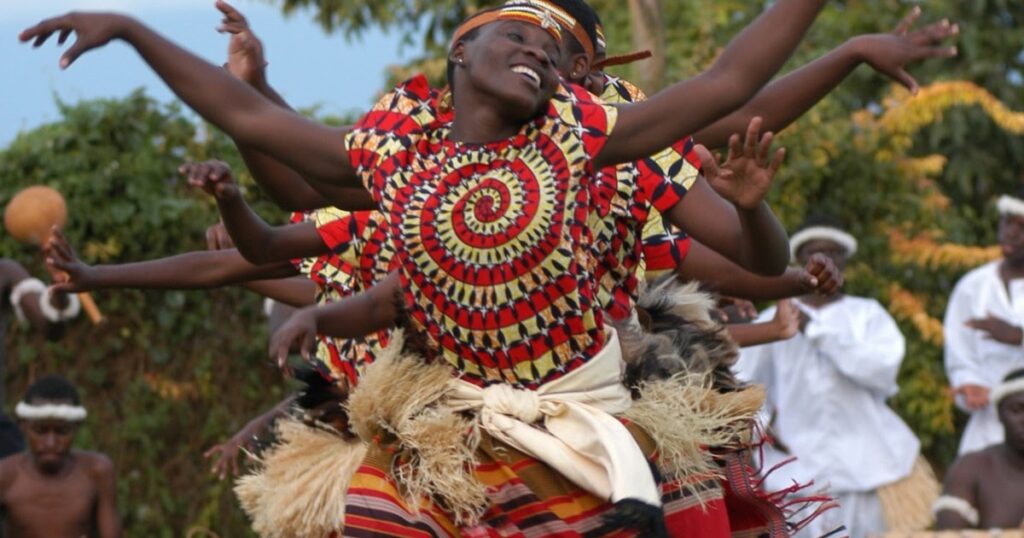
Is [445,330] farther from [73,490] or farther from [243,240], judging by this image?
[73,490]

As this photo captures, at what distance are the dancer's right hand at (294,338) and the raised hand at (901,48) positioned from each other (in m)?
1.37

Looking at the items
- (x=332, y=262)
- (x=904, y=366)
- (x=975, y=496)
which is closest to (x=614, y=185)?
(x=332, y=262)

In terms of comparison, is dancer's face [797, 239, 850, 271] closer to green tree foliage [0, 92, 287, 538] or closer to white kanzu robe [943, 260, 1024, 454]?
white kanzu robe [943, 260, 1024, 454]

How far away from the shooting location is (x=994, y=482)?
937 cm

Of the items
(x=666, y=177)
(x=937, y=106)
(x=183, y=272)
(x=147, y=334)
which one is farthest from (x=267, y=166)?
(x=937, y=106)

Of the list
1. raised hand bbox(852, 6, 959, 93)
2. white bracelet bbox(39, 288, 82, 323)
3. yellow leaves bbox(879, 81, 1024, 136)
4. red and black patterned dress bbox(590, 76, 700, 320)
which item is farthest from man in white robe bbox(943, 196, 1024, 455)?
raised hand bbox(852, 6, 959, 93)

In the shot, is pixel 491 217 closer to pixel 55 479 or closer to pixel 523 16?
pixel 523 16

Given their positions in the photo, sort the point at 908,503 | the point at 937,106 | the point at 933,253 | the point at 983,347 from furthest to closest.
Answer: the point at 937,106, the point at 933,253, the point at 983,347, the point at 908,503

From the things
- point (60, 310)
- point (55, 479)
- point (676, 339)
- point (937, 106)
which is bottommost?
point (55, 479)

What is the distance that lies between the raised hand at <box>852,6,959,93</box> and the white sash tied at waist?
0.92m

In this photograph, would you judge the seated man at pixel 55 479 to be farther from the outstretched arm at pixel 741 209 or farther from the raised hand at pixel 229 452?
the outstretched arm at pixel 741 209

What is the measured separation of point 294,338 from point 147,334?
20.5ft

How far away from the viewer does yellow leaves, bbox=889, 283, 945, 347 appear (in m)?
12.0

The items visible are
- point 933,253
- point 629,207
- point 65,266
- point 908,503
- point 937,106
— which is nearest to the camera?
point 629,207
